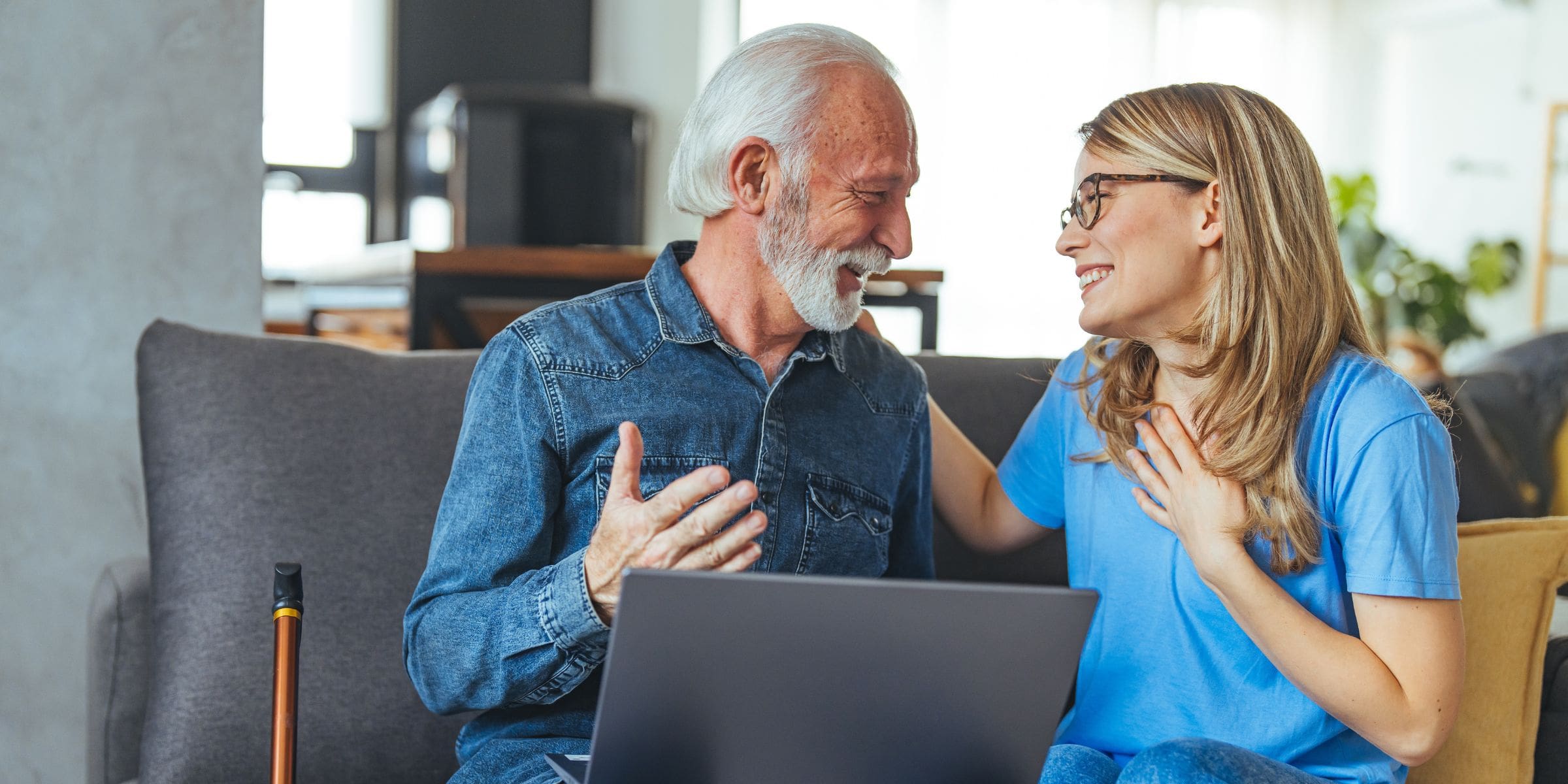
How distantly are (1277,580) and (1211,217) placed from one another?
0.36 meters

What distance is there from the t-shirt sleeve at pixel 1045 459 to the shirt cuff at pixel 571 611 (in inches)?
23.7

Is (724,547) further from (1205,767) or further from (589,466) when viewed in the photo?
(1205,767)

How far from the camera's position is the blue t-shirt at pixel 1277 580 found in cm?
121

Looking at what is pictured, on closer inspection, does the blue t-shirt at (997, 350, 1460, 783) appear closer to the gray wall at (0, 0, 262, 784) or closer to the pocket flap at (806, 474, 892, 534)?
the pocket flap at (806, 474, 892, 534)

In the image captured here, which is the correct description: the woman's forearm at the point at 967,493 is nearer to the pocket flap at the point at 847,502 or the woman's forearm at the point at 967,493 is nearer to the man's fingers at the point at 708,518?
the pocket flap at the point at 847,502

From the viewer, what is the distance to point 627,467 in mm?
1094

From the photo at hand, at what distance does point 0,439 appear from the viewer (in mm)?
1791

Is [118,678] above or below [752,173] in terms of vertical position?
below

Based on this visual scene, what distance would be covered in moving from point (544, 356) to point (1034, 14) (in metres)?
5.98

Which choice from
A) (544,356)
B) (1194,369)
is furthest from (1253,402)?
(544,356)

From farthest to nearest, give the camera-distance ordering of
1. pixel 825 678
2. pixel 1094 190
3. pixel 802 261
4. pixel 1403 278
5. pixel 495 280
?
1. pixel 1403 278
2. pixel 495 280
3. pixel 802 261
4. pixel 1094 190
5. pixel 825 678

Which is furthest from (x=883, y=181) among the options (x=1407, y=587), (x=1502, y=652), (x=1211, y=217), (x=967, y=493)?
(x=1502, y=652)

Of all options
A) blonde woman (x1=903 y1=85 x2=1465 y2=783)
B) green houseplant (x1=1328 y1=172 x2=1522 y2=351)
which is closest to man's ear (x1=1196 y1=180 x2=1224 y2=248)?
blonde woman (x1=903 y1=85 x2=1465 y2=783)

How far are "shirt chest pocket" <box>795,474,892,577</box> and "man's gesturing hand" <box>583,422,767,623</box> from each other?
0.36 metres
